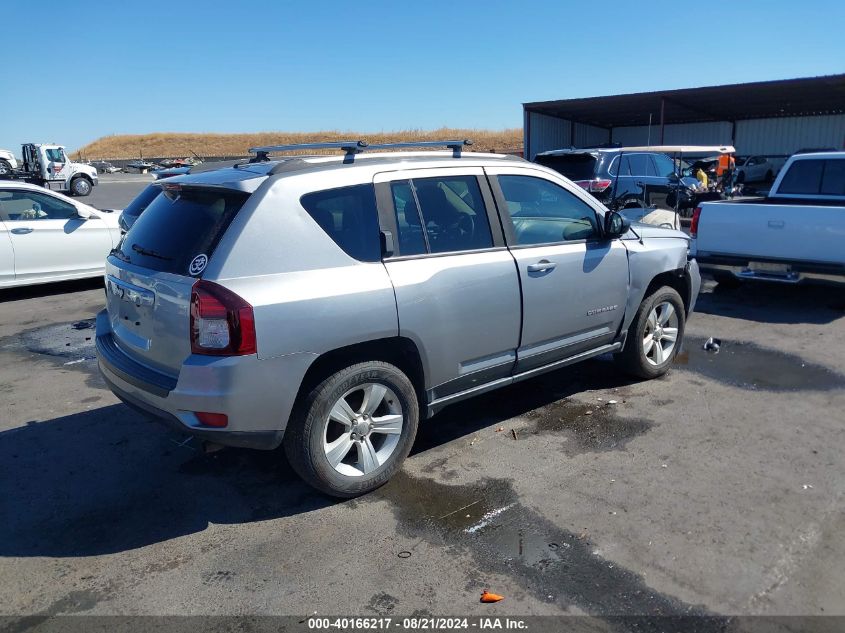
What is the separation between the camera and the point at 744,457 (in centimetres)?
432

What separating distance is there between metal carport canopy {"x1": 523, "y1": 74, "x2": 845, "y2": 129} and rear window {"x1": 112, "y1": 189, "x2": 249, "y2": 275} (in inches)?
973

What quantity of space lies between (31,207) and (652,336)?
8359 millimetres

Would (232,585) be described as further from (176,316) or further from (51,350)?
(51,350)

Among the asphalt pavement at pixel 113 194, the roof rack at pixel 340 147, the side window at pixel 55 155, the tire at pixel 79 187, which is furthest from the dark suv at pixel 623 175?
the side window at pixel 55 155

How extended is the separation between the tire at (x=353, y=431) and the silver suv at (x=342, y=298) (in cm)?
1

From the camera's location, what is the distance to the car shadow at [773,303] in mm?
7984

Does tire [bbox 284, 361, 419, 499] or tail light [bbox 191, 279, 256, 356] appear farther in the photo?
tire [bbox 284, 361, 419, 499]

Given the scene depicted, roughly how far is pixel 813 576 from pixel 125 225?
28.7ft

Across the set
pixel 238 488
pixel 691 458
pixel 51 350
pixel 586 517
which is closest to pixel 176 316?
pixel 238 488

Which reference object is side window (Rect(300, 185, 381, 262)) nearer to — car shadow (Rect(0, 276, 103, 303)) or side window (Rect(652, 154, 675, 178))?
car shadow (Rect(0, 276, 103, 303))

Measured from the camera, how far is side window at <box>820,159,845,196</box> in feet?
28.7

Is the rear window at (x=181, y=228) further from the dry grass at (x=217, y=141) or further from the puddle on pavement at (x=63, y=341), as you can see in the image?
the dry grass at (x=217, y=141)

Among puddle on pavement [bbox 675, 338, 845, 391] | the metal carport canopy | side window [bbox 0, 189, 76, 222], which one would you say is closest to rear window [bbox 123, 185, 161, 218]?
side window [bbox 0, 189, 76, 222]

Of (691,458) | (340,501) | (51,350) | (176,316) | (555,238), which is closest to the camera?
(176,316)
